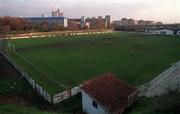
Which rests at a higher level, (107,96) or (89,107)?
(107,96)

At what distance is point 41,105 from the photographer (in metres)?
25.5

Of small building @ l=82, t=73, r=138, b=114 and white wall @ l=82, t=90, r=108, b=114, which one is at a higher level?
small building @ l=82, t=73, r=138, b=114

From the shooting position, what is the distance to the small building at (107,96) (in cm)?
2056

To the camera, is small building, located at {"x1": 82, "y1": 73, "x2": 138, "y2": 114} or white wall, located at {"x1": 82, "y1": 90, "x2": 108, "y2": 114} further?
white wall, located at {"x1": 82, "y1": 90, "x2": 108, "y2": 114}

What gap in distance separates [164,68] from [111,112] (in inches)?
740

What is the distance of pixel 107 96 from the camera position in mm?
21500

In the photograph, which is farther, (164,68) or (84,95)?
(164,68)

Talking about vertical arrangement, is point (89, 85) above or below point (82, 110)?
above

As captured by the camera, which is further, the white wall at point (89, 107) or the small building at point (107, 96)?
the white wall at point (89, 107)

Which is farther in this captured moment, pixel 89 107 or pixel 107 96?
pixel 89 107

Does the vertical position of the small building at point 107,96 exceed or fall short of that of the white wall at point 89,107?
it exceeds it

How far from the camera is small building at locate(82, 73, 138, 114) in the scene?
20.6 m

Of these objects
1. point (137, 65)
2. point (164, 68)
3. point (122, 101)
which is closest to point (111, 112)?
point (122, 101)

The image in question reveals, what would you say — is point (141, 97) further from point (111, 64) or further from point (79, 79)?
point (111, 64)
